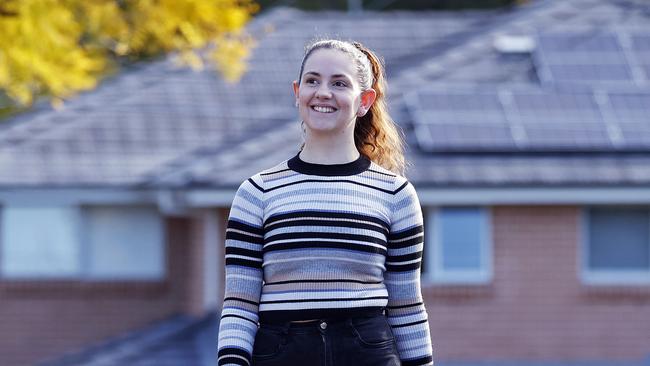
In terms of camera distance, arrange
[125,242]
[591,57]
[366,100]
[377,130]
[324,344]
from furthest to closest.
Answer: [125,242]
[591,57]
[377,130]
[366,100]
[324,344]

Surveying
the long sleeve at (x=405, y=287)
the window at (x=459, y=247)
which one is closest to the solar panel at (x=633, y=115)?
the window at (x=459, y=247)

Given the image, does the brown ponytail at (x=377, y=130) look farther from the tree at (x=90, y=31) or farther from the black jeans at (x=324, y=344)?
the tree at (x=90, y=31)

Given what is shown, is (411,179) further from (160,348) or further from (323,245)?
(323,245)

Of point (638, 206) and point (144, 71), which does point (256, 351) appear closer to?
point (638, 206)

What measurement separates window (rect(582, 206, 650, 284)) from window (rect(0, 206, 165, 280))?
546cm

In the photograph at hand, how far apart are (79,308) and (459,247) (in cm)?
513

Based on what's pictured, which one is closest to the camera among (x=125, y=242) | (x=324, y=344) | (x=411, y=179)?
(x=324, y=344)

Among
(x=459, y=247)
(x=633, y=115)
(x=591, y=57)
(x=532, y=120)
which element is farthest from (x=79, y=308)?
(x=633, y=115)

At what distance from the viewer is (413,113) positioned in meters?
17.4

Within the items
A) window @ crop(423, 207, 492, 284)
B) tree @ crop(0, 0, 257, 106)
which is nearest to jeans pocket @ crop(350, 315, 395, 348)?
tree @ crop(0, 0, 257, 106)

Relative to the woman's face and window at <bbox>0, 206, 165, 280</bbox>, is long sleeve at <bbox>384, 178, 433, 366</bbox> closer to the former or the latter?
the woman's face

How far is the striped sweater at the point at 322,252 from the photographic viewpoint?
4766 millimetres

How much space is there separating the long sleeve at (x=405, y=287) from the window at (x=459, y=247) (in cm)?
1163

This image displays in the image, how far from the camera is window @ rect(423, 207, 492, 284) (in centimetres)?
1662
